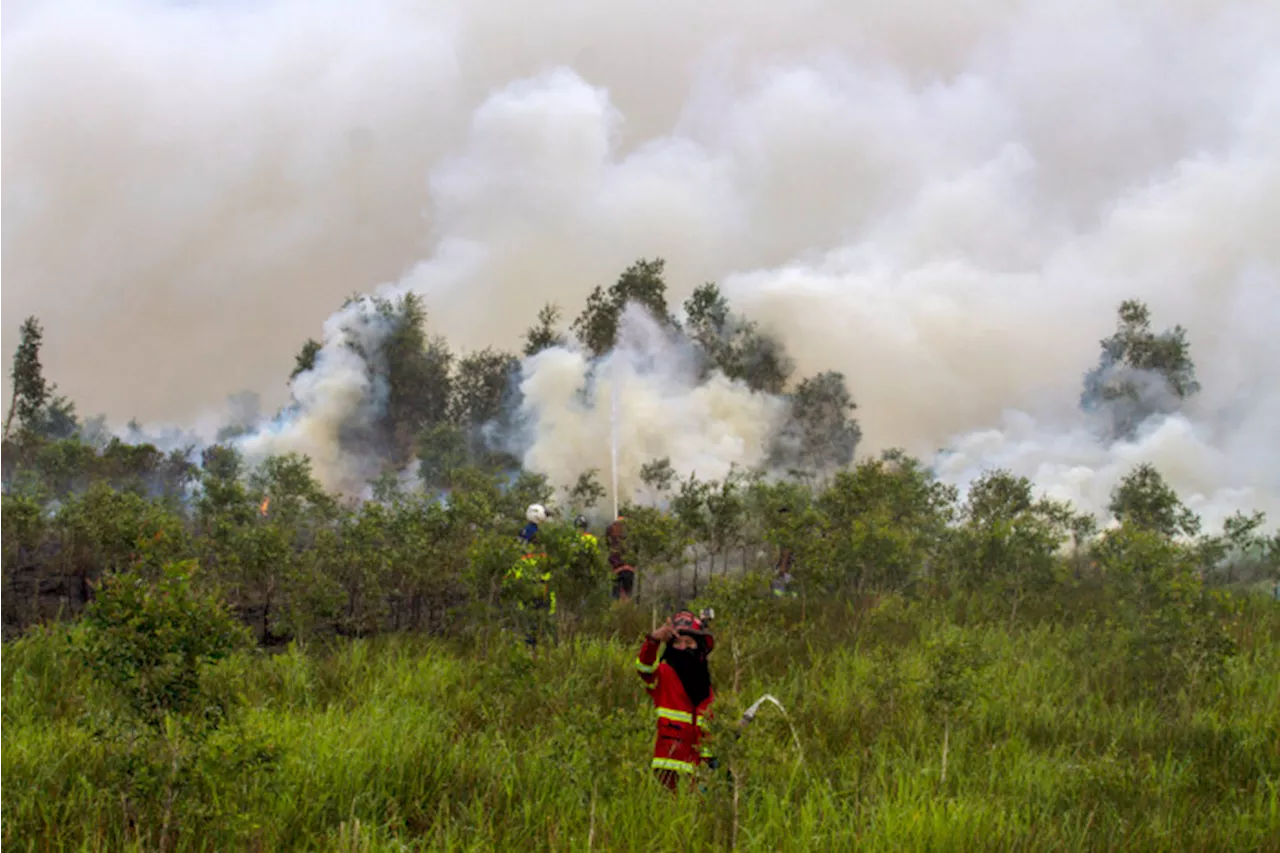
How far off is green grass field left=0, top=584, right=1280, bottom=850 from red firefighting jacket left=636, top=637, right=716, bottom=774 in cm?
28

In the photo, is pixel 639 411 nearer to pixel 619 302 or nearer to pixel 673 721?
pixel 619 302

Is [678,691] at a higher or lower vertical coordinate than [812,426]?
lower

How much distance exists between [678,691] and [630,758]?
79 centimetres

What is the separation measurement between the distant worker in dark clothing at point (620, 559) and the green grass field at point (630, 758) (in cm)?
396

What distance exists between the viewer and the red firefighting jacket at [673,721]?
752 centimetres

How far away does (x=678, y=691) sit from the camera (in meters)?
7.66

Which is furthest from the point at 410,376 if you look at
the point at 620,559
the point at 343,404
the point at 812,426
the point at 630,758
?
the point at 630,758

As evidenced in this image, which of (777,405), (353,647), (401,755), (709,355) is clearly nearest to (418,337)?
(709,355)

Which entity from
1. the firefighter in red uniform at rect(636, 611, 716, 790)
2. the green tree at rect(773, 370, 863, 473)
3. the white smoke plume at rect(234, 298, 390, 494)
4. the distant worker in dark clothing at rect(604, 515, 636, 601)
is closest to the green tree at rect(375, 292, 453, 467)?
the white smoke plume at rect(234, 298, 390, 494)

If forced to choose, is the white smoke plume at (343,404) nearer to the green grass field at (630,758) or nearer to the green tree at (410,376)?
the green tree at (410,376)

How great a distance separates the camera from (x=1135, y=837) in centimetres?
636

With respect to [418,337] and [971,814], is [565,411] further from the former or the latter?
[971,814]

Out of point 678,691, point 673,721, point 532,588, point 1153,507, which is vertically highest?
point 1153,507

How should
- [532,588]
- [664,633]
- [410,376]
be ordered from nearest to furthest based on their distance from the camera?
[664,633] < [532,588] < [410,376]
